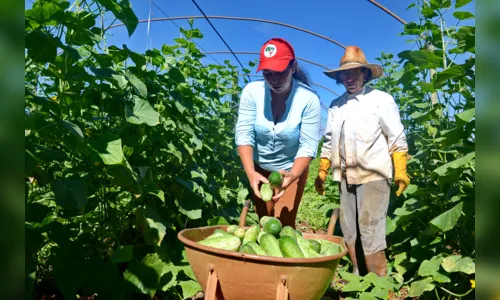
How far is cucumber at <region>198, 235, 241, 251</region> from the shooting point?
1920mm

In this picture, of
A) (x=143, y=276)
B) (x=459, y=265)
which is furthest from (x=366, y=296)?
(x=143, y=276)

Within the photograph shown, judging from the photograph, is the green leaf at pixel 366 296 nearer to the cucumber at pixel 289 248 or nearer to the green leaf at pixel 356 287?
the green leaf at pixel 356 287

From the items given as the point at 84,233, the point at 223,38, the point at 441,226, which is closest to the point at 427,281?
the point at 441,226

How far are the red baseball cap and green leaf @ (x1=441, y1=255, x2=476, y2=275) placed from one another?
174 centimetres

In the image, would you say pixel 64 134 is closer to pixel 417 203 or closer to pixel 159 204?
pixel 159 204

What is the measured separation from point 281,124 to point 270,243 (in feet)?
4.16

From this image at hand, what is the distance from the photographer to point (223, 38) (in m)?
12.7

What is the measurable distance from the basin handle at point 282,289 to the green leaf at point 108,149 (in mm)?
901

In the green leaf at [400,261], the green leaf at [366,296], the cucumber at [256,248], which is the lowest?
the green leaf at [366,296]

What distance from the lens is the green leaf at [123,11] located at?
2.03 meters

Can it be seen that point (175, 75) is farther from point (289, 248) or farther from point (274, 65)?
point (289, 248)

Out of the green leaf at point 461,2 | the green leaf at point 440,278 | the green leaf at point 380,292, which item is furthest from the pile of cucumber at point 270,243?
the green leaf at point 461,2

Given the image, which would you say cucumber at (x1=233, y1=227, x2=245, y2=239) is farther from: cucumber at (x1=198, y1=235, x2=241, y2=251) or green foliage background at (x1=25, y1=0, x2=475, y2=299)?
green foliage background at (x1=25, y1=0, x2=475, y2=299)

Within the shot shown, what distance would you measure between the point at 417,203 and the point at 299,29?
10.6 m
